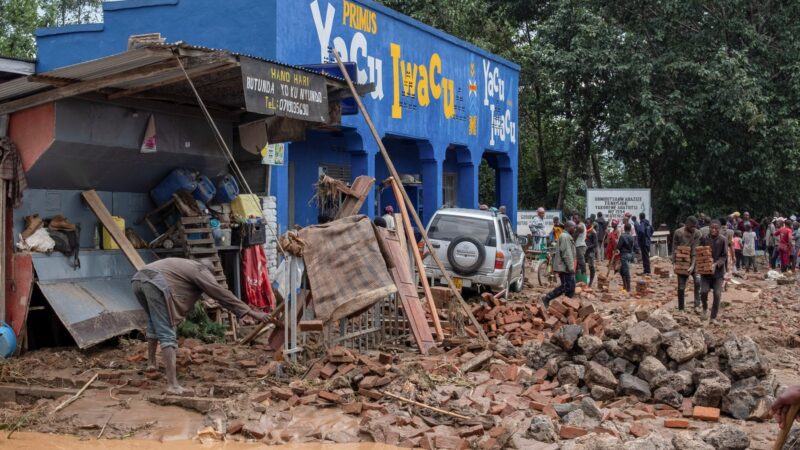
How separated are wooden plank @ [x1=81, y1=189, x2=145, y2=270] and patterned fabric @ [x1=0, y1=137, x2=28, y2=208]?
1126mm

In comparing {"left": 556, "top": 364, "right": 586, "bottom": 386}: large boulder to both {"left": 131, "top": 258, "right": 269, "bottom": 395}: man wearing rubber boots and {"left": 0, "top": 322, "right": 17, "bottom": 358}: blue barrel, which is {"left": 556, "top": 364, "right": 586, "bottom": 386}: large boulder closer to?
{"left": 131, "top": 258, "right": 269, "bottom": 395}: man wearing rubber boots

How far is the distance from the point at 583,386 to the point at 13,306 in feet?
22.5

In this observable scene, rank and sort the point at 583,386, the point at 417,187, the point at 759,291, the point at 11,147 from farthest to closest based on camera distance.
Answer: the point at 417,187 → the point at 759,291 → the point at 11,147 → the point at 583,386

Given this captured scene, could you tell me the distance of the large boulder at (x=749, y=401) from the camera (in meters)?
8.82

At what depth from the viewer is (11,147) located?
423 inches

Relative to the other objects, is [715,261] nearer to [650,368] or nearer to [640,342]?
[640,342]


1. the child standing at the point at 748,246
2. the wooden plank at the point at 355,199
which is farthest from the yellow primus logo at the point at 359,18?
the child standing at the point at 748,246

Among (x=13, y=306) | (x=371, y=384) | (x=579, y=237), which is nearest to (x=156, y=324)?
(x=371, y=384)

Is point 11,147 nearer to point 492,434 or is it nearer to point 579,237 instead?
point 492,434

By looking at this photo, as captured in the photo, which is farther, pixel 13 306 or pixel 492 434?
pixel 13 306

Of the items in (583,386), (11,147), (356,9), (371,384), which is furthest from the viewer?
(356,9)

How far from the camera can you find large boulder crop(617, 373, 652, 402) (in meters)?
9.30

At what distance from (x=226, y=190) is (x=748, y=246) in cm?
1959

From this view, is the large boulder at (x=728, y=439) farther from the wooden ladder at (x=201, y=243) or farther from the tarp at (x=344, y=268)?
the wooden ladder at (x=201, y=243)
